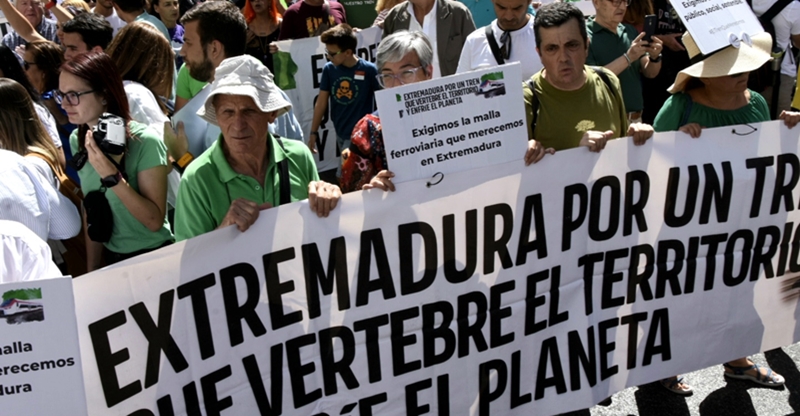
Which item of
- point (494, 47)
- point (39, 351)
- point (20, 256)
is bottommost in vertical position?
point (39, 351)

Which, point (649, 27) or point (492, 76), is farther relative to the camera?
point (649, 27)

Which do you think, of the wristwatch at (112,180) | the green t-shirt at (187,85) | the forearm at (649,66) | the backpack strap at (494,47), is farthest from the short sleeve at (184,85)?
the forearm at (649,66)

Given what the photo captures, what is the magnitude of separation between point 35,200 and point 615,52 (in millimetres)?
3540

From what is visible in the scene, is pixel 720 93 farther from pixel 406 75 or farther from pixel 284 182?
pixel 284 182

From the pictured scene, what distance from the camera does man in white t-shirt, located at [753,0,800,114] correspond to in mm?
6648

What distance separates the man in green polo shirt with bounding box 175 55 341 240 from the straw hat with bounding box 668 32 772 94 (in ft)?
6.09

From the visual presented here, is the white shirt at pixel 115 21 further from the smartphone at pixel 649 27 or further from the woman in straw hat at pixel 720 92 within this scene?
the woman in straw hat at pixel 720 92

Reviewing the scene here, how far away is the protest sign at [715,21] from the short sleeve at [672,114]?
28 cm

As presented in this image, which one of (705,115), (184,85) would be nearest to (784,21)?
(705,115)

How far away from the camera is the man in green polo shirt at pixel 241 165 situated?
3.03 metres

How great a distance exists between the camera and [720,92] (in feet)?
12.6

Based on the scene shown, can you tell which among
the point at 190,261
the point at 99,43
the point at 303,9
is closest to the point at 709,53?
the point at 190,261

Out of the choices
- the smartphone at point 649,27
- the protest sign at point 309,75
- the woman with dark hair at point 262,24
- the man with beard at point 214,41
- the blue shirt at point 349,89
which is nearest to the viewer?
the man with beard at point 214,41

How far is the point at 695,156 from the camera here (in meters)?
3.61
